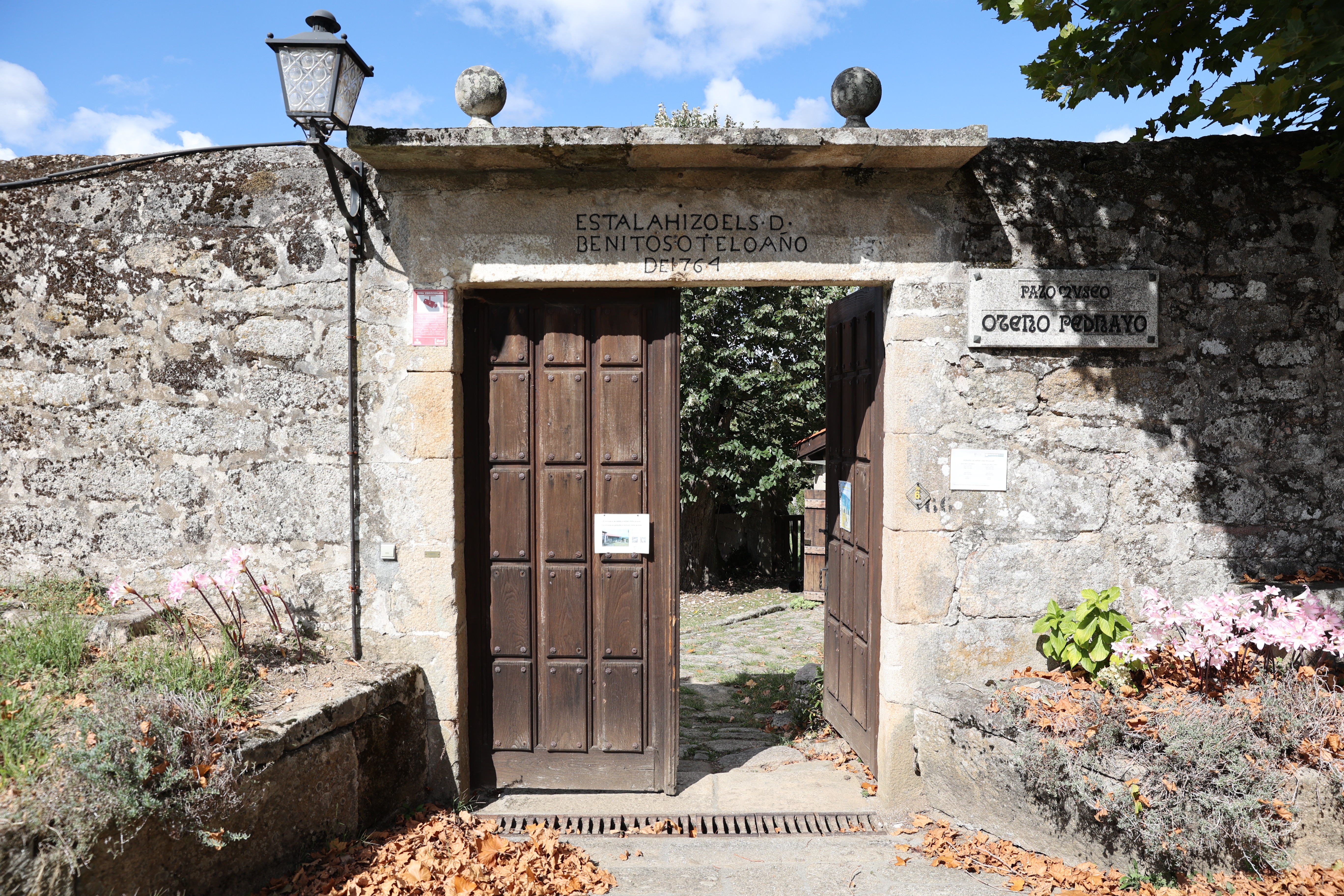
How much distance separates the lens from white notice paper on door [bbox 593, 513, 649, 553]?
12.3ft

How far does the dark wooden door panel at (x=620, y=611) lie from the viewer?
3.79m

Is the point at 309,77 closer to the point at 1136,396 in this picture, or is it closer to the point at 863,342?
the point at 863,342

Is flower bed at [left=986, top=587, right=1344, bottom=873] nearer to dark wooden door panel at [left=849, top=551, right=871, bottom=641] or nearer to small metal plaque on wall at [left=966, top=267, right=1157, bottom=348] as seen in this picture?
dark wooden door panel at [left=849, top=551, right=871, bottom=641]

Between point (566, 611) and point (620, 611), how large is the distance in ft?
0.85

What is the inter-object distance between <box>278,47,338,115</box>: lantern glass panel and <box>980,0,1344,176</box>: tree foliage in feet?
9.08

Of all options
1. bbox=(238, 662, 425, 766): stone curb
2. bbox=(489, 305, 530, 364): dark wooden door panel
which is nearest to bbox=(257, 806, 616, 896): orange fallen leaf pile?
bbox=(238, 662, 425, 766): stone curb

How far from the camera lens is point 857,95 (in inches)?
136

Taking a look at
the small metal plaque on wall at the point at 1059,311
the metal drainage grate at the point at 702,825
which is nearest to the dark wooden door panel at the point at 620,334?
the small metal plaque on wall at the point at 1059,311

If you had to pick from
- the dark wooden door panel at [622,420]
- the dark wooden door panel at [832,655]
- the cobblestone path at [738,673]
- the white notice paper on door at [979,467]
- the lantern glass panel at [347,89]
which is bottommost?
the cobblestone path at [738,673]

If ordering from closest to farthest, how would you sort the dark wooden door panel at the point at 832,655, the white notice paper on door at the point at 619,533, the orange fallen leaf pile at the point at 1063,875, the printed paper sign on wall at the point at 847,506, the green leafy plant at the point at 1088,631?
the orange fallen leaf pile at the point at 1063,875
the green leafy plant at the point at 1088,631
the white notice paper on door at the point at 619,533
the printed paper sign on wall at the point at 847,506
the dark wooden door panel at the point at 832,655

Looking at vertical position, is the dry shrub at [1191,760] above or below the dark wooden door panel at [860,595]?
below

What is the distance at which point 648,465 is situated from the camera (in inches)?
148

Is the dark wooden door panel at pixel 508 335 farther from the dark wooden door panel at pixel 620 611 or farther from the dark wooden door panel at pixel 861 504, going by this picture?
the dark wooden door panel at pixel 861 504

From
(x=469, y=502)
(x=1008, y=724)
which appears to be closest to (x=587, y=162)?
(x=469, y=502)
